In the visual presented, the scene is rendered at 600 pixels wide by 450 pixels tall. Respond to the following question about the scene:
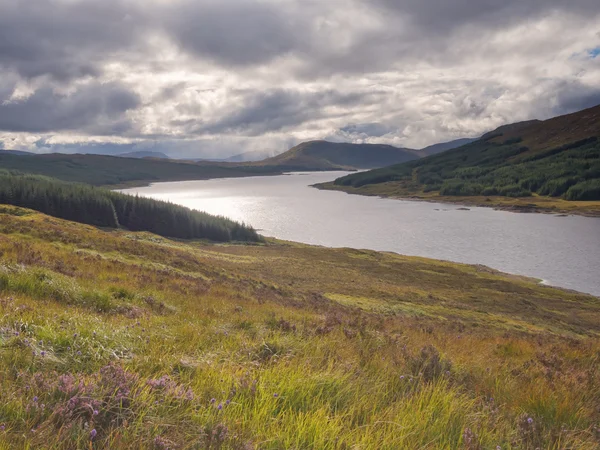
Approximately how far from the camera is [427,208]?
17212 cm

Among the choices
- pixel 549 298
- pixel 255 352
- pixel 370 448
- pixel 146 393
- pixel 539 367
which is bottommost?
pixel 549 298

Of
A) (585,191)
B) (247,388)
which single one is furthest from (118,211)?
(585,191)

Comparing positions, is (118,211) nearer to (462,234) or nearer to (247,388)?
(462,234)

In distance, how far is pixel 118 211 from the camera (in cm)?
10925

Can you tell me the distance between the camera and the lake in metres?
74.1

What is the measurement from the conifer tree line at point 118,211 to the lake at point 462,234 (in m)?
20.5

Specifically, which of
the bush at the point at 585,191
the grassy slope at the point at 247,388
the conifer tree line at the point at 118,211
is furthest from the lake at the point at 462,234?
the grassy slope at the point at 247,388

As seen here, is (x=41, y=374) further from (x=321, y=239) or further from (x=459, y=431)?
(x=321, y=239)

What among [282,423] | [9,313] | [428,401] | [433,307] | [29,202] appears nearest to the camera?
[282,423]

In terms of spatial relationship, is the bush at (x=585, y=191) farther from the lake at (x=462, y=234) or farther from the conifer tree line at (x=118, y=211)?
the conifer tree line at (x=118, y=211)

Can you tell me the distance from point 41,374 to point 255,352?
286 centimetres

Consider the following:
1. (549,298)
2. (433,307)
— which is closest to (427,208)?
(549,298)

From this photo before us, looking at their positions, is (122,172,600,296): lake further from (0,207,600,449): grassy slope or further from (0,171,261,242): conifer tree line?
Result: (0,207,600,449): grassy slope

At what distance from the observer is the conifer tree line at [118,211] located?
96750 millimetres
